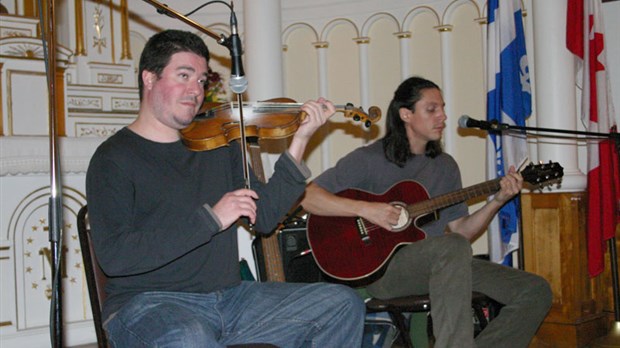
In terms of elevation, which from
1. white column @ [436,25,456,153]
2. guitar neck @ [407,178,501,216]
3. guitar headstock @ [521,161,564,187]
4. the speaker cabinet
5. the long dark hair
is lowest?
the speaker cabinet

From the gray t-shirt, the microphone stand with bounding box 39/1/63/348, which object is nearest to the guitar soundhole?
the gray t-shirt

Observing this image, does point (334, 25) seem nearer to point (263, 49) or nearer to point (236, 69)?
point (263, 49)

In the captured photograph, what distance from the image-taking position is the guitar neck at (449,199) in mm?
3369

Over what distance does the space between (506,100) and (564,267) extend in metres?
0.98

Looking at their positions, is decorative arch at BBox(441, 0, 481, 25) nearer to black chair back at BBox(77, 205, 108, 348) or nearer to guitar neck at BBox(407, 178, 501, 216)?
guitar neck at BBox(407, 178, 501, 216)

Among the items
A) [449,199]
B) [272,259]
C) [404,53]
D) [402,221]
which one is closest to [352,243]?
[402,221]

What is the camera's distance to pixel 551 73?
4.33 metres

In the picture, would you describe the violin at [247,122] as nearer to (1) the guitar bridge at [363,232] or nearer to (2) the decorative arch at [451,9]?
(1) the guitar bridge at [363,232]

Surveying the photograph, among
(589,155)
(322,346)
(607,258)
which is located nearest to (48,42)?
(322,346)

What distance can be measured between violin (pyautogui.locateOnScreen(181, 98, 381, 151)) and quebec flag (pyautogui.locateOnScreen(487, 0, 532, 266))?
1.55 meters

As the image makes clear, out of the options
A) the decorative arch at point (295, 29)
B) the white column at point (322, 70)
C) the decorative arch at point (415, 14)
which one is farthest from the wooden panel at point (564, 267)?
the decorative arch at point (295, 29)

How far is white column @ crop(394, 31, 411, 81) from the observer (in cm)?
570

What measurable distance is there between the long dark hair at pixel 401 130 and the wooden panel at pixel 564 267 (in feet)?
3.16

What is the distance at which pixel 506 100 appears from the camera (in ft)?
14.2
